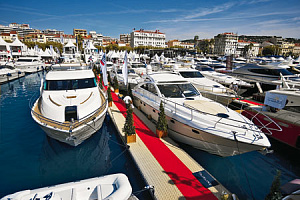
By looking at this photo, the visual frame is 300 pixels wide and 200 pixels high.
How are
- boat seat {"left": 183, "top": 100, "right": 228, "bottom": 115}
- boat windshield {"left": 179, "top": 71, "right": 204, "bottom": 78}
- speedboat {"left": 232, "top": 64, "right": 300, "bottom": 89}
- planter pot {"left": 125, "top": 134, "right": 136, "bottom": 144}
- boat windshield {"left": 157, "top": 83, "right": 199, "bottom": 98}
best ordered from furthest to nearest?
speedboat {"left": 232, "top": 64, "right": 300, "bottom": 89} → boat windshield {"left": 179, "top": 71, "right": 204, "bottom": 78} → boat windshield {"left": 157, "top": 83, "right": 199, "bottom": 98} → planter pot {"left": 125, "top": 134, "right": 136, "bottom": 144} → boat seat {"left": 183, "top": 100, "right": 228, "bottom": 115}

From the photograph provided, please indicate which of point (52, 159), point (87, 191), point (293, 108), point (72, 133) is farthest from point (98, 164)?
point (293, 108)

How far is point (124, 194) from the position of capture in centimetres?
397

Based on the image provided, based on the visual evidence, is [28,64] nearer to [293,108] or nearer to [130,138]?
[130,138]

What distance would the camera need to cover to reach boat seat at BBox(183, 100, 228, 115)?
7531 mm

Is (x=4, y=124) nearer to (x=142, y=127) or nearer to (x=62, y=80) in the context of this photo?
(x=62, y=80)

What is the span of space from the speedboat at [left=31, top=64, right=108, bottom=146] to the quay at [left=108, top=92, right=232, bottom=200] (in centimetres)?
186

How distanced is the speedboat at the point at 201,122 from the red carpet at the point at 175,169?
1059 mm

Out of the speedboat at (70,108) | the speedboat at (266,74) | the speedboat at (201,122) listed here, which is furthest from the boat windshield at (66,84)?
the speedboat at (266,74)

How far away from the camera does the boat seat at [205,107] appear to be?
7.53 metres

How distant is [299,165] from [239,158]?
8.43ft

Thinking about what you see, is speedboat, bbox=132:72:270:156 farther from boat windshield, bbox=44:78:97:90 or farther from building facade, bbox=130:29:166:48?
building facade, bbox=130:29:166:48

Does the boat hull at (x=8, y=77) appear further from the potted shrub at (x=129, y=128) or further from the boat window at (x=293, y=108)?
the boat window at (x=293, y=108)

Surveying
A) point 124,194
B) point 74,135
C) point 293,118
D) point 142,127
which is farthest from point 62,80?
point 293,118

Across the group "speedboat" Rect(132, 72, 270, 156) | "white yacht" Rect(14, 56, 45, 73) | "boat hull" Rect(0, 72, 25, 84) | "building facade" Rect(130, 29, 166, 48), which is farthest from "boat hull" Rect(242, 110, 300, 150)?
"building facade" Rect(130, 29, 166, 48)
